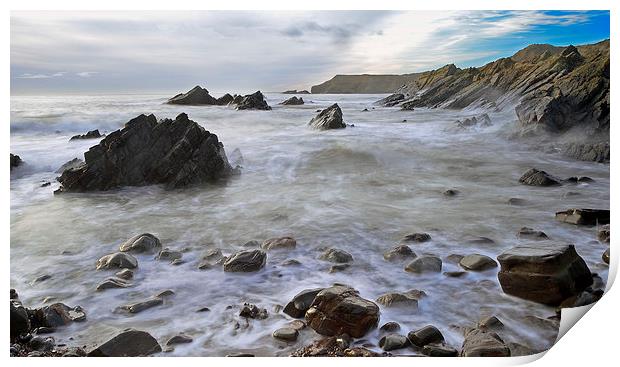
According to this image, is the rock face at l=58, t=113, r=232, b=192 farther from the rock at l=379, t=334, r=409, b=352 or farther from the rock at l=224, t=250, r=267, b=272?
the rock at l=379, t=334, r=409, b=352

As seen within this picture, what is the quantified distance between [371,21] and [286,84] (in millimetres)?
919

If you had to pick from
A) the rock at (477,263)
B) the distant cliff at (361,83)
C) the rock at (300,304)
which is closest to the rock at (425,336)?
the rock at (300,304)

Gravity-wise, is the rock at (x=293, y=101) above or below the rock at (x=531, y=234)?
above

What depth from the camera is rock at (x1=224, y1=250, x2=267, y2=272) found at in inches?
125

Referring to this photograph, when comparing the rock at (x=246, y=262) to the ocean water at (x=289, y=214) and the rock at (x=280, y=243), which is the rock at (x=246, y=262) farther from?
the rock at (x=280, y=243)

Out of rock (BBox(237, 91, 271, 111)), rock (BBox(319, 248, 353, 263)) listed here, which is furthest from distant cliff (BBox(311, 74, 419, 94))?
rock (BBox(319, 248, 353, 263))

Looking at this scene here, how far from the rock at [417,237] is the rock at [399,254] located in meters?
0.21

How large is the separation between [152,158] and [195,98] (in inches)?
32.1

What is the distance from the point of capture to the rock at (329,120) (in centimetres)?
465

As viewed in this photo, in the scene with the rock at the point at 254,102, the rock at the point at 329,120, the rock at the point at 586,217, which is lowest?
the rock at the point at 586,217

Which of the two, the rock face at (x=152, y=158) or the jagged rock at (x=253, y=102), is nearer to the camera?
the jagged rock at (x=253, y=102)

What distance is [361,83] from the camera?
4.23 meters

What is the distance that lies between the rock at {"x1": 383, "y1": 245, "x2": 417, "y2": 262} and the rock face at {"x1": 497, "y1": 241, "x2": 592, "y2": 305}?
0.61 m
